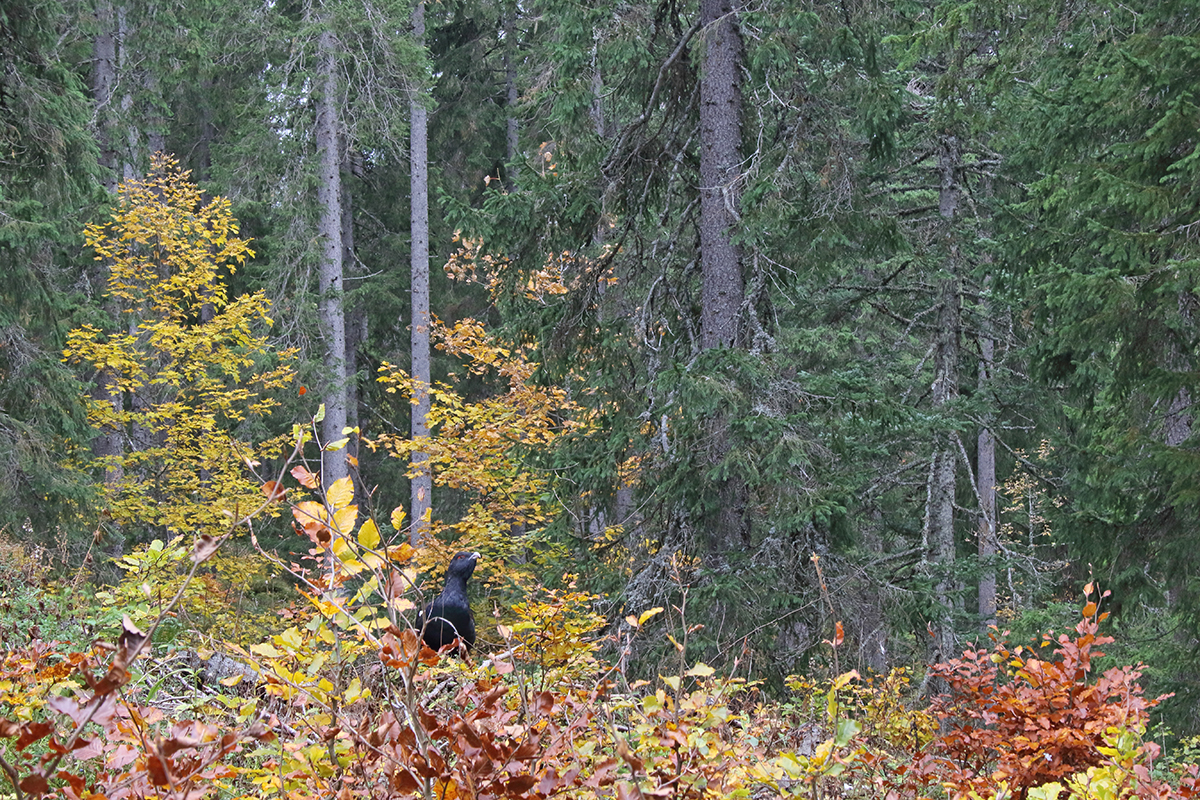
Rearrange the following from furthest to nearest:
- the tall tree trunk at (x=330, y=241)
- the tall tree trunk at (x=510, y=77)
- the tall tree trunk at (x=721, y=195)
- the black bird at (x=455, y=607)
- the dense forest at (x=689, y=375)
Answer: the tall tree trunk at (x=510, y=77) → the tall tree trunk at (x=330, y=241) → the tall tree trunk at (x=721, y=195) → the black bird at (x=455, y=607) → the dense forest at (x=689, y=375)

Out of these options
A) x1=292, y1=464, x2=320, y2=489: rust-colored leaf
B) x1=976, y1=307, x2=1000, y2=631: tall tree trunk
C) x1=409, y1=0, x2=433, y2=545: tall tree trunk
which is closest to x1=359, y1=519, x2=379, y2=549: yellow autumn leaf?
x1=292, y1=464, x2=320, y2=489: rust-colored leaf

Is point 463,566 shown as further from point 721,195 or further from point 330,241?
point 330,241

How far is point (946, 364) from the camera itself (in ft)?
36.6

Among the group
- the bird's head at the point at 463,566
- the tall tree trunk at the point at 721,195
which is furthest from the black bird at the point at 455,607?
the tall tree trunk at the point at 721,195

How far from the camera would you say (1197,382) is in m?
5.46

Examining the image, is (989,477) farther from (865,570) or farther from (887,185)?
(865,570)

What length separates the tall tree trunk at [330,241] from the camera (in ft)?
50.9

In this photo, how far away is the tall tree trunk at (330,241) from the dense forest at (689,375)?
10 cm

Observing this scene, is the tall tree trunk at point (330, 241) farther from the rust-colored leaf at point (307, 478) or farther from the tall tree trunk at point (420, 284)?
the rust-colored leaf at point (307, 478)

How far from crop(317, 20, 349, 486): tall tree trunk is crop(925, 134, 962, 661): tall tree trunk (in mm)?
9406

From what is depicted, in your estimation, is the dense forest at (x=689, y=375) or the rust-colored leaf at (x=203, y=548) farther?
the dense forest at (x=689, y=375)

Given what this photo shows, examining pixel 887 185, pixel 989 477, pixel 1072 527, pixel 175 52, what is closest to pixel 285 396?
pixel 175 52

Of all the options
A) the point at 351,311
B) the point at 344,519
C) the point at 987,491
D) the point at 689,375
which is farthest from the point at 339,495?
the point at 351,311

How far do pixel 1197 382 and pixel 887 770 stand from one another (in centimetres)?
297
